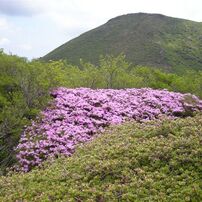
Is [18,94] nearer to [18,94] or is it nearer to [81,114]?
[18,94]

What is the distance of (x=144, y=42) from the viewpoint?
134 m

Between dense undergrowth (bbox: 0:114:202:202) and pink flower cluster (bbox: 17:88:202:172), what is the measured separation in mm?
3471

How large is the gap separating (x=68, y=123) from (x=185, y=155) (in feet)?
23.8

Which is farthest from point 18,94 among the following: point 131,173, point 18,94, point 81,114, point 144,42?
point 144,42

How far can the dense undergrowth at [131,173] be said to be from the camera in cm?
742

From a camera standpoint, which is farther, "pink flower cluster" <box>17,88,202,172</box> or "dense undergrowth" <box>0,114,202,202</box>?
"pink flower cluster" <box>17,88,202,172</box>

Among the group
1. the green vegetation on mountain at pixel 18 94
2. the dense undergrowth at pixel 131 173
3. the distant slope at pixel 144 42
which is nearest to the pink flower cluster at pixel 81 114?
the green vegetation on mountain at pixel 18 94

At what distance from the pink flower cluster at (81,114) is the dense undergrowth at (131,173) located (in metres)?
3.47

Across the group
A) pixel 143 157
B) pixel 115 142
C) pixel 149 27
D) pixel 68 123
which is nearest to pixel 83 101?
pixel 68 123

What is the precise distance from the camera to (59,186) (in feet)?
27.0

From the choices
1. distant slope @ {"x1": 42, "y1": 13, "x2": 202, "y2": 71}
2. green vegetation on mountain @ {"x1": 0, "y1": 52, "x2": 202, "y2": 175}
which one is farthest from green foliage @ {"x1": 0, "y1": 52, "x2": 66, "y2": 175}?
distant slope @ {"x1": 42, "y1": 13, "x2": 202, "y2": 71}

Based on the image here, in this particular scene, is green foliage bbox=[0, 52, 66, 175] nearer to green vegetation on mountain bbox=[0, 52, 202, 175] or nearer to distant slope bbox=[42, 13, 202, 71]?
green vegetation on mountain bbox=[0, 52, 202, 175]

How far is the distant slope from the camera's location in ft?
406

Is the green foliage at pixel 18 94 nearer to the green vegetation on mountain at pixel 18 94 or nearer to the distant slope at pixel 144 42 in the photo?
the green vegetation on mountain at pixel 18 94
